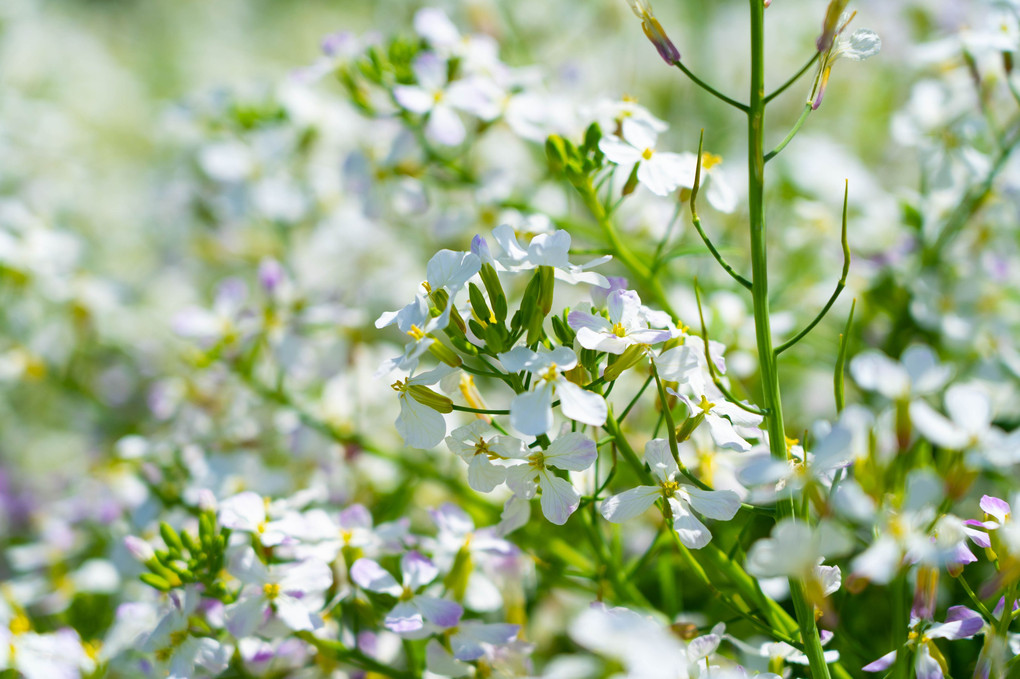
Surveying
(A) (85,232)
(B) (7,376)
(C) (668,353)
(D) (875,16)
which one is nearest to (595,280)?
(C) (668,353)

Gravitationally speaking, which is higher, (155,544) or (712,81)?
(712,81)

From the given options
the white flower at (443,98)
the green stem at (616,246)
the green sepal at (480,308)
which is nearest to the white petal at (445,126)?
the white flower at (443,98)

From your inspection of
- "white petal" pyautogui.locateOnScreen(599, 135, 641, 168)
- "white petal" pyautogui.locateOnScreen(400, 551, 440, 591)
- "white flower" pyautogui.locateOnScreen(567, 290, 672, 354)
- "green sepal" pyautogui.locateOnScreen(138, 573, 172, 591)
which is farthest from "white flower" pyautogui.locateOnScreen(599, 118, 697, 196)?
"green sepal" pyautogui.locateOnScreen(138, 573, 172, 591)

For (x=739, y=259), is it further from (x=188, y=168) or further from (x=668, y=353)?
(x=188, y=168)

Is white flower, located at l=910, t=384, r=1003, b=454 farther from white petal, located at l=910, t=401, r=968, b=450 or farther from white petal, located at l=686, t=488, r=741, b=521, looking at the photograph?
white petal, located at l=686, t=488, r=741, b=521

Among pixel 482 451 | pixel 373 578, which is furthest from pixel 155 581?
pixel 482 451

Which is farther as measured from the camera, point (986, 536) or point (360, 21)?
point (360, 21)

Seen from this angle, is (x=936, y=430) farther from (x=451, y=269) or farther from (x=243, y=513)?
(x=243, y=513)
